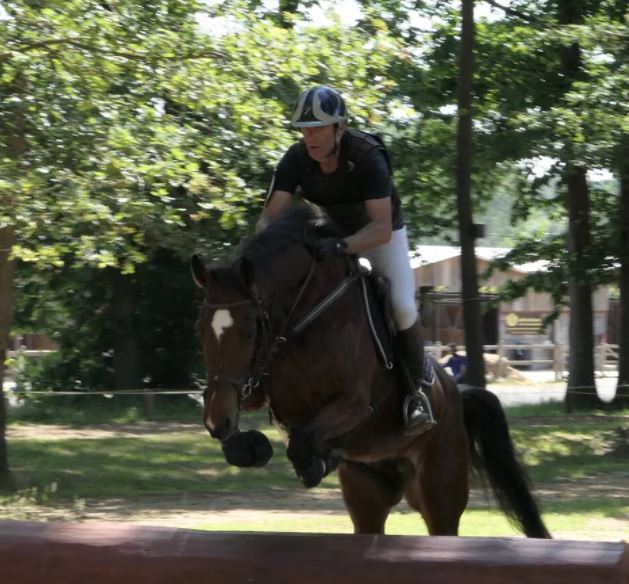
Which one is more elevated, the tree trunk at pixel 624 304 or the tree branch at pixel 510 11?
the tree branch at pixel 510 11

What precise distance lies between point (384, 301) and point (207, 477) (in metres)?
8.98

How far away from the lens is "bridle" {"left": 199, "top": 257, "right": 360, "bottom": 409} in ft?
16.3

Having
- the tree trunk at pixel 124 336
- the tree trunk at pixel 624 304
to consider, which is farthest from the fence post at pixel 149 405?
the tree trunk at pixel 624 304

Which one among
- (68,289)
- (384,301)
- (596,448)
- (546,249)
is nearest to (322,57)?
(384,301)

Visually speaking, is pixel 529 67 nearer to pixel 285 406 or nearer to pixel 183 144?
pixel 183 144

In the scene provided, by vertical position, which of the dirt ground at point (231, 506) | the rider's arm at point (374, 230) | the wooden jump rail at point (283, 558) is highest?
the rider's arm at point (374, 230)

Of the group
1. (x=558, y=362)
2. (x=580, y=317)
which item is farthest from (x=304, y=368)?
(x=558, y=362)

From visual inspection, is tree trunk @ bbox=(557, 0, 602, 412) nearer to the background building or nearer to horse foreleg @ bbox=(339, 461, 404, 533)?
horse foreleg @ bbox=(339, 461, 404, 533)

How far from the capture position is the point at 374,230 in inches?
227

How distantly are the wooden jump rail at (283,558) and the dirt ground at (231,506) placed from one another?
6.04 meters

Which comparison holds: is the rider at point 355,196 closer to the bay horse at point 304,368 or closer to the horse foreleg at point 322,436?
the bay horse at point 304,368

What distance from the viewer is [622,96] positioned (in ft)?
51.9

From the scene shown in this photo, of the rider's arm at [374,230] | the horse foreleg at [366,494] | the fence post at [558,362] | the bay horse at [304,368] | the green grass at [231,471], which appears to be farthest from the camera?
the fence post at [558,362]

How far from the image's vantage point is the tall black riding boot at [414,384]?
620cm
